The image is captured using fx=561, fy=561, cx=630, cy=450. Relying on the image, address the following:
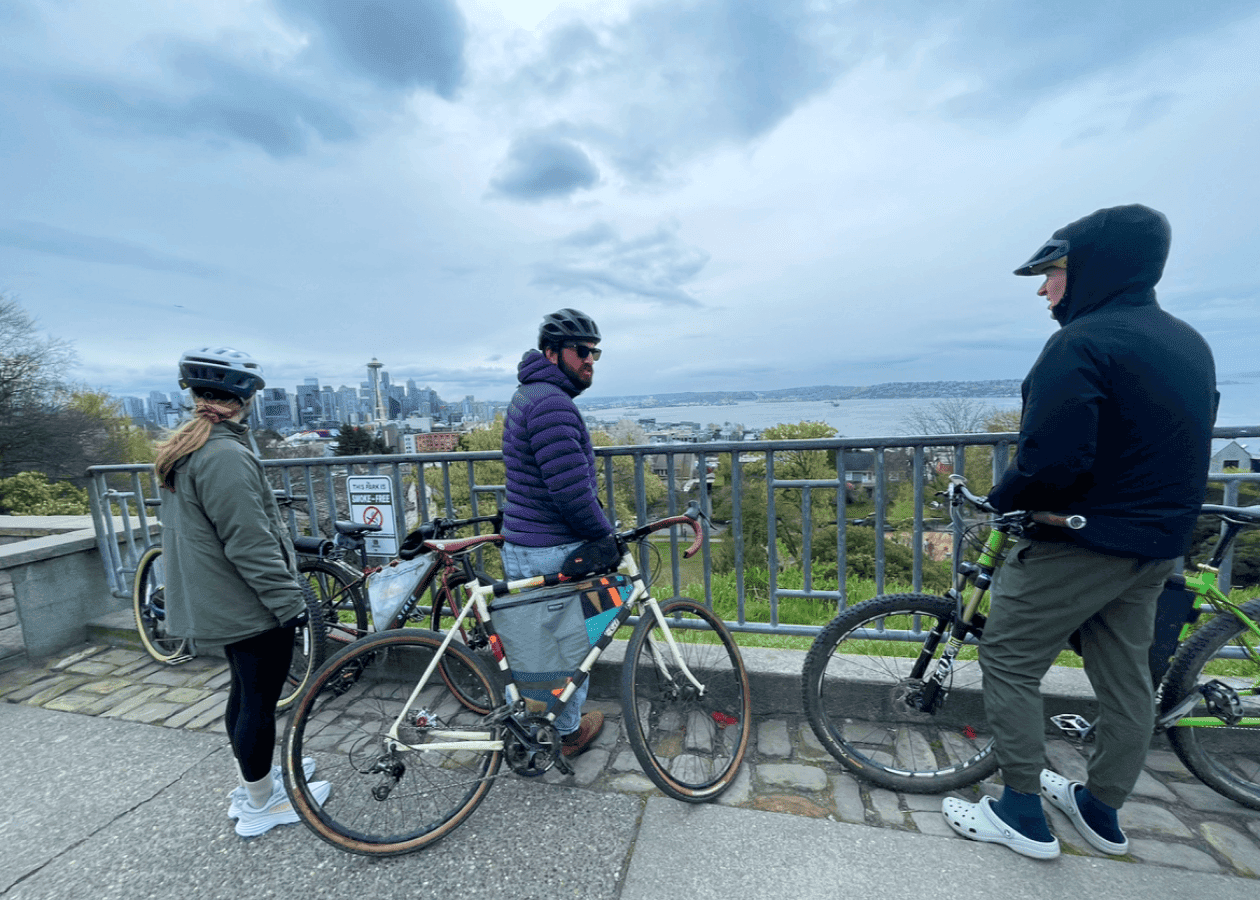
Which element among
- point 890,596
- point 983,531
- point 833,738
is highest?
point 983,531

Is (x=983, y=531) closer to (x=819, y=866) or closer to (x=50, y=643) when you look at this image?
(x=819, y=866)

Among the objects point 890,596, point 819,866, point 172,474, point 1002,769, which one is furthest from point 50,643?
point 1002,769

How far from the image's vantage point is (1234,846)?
2.22 meters

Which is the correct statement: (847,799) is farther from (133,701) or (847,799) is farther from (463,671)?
(133,701)

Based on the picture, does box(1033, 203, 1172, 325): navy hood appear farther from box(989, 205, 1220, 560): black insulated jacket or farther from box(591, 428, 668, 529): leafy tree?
box(591, 428, 668, 529): leafy tree

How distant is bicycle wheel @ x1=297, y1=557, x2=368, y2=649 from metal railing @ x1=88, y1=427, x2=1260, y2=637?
1.22 feet

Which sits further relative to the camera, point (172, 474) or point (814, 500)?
point (814, 500)

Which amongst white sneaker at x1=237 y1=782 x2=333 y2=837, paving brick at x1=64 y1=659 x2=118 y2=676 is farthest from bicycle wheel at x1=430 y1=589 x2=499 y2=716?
paving brick at x1=64 y1=659 x2=118 y2=676

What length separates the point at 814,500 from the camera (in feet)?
11.1

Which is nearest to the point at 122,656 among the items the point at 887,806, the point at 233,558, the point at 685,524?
the point at 233,558

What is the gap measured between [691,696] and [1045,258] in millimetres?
2462

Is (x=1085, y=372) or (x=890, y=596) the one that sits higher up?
(x=1085, y=372)

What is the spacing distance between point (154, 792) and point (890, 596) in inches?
150

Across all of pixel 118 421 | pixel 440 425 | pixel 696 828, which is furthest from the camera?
pixel 118 421
